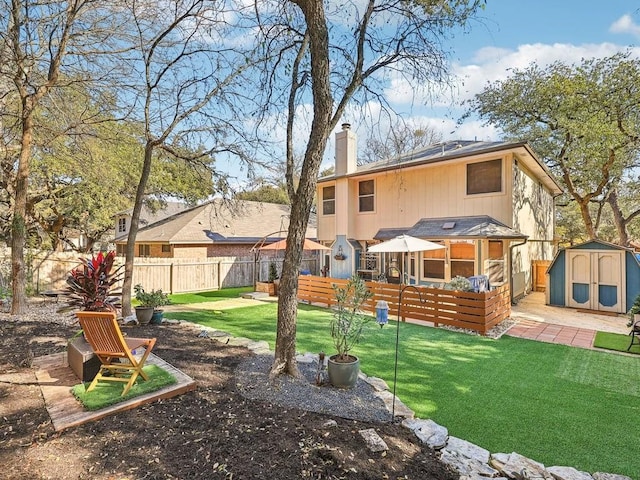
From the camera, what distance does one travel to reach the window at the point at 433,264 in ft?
40.7

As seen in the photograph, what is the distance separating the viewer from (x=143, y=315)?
7.80 meters

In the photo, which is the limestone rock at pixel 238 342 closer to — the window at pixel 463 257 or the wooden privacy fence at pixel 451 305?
the wooden privacy fence at pixel 451 305

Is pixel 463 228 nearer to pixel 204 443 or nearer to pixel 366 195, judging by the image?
pixel 366 195

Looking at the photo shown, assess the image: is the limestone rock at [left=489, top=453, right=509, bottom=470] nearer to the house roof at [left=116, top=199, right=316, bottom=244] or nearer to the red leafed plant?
the red leafed plant

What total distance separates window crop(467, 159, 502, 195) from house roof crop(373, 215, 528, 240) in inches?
37.7

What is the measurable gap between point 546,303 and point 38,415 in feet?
44.3

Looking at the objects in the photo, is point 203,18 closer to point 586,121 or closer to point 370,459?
point 370,459

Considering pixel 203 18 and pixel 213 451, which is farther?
pixel 203 18

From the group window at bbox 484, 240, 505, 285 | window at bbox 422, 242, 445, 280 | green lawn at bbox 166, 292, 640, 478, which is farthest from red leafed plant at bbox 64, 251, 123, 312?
window at bbox 484, 240, 505, 285

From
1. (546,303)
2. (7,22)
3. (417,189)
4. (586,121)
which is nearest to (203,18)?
(7,22)

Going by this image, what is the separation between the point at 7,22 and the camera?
7453mm

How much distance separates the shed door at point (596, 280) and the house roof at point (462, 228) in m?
1.87

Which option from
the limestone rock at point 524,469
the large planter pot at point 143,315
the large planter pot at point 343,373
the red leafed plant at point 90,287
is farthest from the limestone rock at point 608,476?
the large planter pot at point 143,315

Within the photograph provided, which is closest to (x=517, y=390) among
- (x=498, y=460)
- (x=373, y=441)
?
(x=498, y=460)
